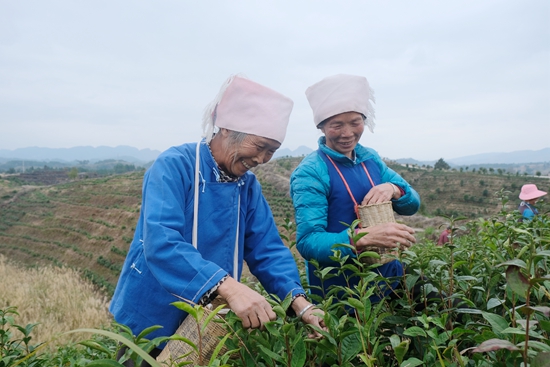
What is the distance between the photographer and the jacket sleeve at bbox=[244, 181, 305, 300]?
5.03 feet

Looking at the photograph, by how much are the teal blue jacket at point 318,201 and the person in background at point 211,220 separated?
0.38ft

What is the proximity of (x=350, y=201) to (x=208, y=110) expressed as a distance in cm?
76

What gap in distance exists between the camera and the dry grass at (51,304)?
8.82m

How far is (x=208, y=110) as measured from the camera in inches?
65.2

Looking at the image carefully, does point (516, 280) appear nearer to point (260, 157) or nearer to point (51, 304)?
point (260, 157)

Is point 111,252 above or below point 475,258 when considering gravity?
below

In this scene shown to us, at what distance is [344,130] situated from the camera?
73.2 inches

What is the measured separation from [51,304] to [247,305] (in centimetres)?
1183

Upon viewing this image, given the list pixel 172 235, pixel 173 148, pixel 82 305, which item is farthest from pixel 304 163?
pixel 82 305

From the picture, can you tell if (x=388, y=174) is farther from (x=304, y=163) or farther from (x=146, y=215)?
(x=146, y=215)

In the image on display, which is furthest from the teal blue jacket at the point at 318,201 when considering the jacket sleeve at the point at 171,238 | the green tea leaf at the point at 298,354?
the green tea leaf at the point at 298,354

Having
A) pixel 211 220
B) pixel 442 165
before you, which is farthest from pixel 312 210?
A: pixel 442 165

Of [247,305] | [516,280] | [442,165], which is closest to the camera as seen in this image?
[516,280]

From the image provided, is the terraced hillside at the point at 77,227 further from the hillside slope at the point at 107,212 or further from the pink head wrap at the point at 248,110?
the pink head wrap at the point at 248,110
